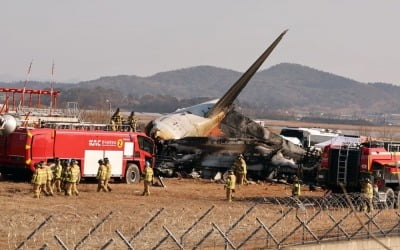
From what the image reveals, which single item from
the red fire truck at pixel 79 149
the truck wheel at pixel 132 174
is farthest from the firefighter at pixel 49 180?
the truck wheel at pixel 132 174

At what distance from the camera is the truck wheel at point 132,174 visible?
44.4 m

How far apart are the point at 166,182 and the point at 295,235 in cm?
2480

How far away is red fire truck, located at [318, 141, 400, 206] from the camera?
36938 mm

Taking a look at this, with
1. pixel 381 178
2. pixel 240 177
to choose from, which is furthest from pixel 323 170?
pixel 240 177

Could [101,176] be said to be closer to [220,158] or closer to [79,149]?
[79,149]

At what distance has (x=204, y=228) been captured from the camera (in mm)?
24906

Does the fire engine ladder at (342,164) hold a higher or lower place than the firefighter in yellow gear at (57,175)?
higher

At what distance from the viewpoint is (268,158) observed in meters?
51.2

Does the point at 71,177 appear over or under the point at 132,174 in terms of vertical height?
over

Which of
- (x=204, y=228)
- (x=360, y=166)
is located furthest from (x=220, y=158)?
(x=204, y=228)

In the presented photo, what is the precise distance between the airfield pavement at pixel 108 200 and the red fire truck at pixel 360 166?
4138mm

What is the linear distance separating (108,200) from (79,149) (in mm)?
6245

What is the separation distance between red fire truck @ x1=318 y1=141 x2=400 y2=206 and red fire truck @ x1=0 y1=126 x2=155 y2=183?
10.7 metres

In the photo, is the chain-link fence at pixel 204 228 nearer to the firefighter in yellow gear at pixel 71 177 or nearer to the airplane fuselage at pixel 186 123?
the firefighter in yellow gear at pixel 71 177
